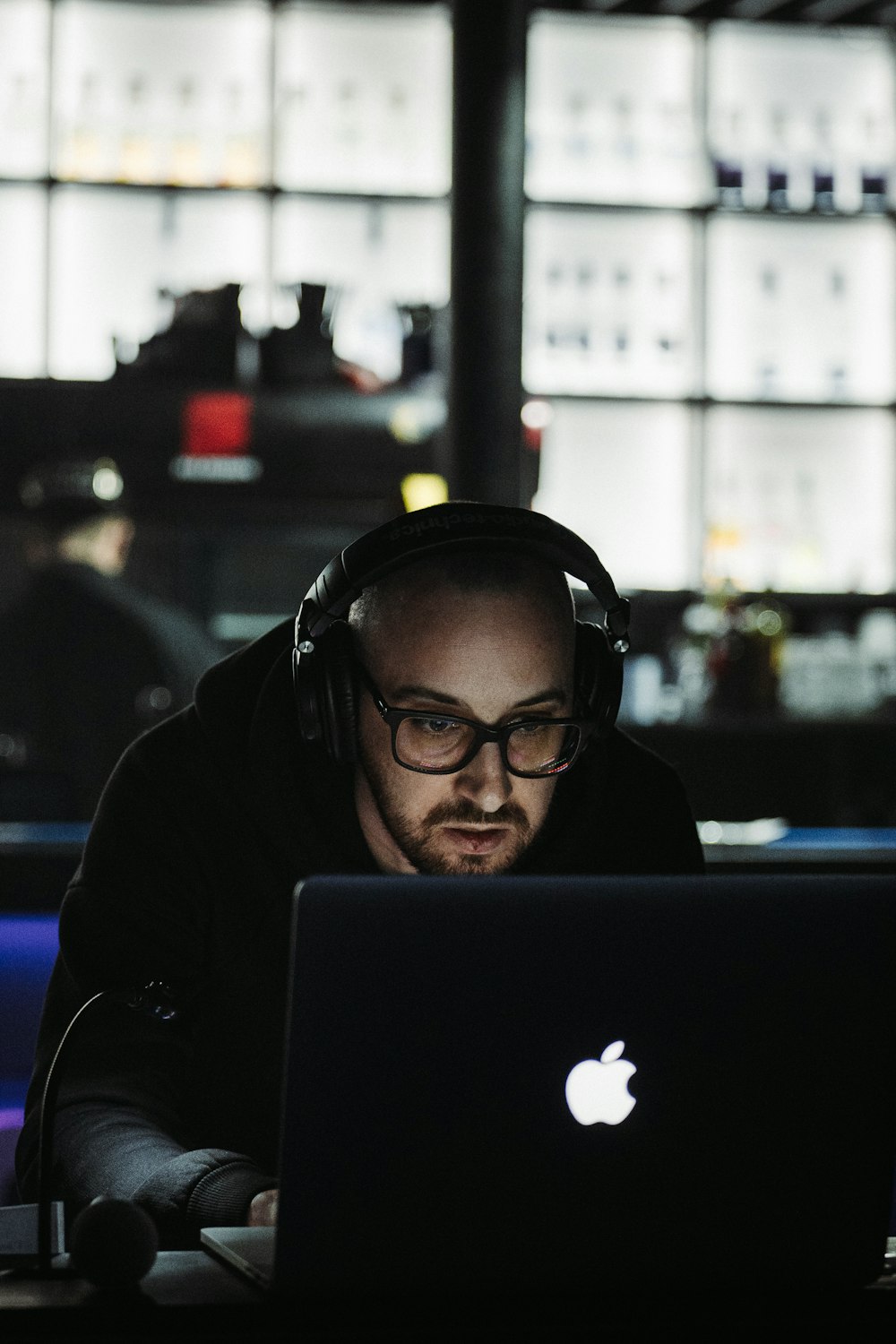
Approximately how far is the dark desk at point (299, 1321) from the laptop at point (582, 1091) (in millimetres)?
14

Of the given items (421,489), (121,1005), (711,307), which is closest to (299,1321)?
(121,1005)

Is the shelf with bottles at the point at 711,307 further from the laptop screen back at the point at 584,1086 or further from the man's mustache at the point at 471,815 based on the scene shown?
the laptop screen back at the point at 584,1086

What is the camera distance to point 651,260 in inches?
176

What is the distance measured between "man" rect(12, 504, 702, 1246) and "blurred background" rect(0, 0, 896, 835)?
7.57ft

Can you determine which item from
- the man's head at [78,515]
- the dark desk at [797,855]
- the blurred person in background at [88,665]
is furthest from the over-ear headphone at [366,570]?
the man's head at [78,515]

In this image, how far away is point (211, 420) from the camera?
4.04 metres

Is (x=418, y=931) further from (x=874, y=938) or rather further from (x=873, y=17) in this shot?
(x=873, y=17)

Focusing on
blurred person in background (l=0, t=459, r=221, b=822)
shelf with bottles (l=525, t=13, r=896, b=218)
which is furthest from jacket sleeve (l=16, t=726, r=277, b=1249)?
shelf with bottles (l=525, t=13, r=896, b=218)

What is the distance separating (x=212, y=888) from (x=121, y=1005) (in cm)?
14

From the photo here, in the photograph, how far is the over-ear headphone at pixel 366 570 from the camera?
1311 millimetres

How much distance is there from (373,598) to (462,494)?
184cm

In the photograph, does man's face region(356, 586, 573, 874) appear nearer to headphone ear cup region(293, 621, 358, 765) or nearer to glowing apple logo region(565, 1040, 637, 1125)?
headphone ear cup region(293, 621, 358, 765)

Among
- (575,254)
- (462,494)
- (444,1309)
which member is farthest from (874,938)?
(575,254)

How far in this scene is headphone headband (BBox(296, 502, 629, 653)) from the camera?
4.30 feet
